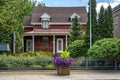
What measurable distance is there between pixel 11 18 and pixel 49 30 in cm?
2040

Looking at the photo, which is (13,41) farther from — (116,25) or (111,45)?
(111,45)

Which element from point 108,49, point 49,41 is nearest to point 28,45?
point 49,41

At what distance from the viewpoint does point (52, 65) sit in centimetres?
3288

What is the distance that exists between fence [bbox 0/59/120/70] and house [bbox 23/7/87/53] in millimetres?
30215

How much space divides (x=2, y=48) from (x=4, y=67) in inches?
316

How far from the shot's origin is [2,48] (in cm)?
4012

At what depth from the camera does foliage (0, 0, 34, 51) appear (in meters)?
35.9

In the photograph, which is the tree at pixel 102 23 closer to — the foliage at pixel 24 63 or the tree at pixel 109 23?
the tree at pixel 109 23

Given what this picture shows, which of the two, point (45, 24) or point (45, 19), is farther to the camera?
point (45, 19)

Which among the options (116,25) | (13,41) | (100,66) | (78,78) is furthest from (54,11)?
(78,78)

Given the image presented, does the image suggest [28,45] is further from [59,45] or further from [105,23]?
[105,23]

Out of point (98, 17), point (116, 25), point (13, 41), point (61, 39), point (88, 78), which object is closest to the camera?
point (88, 78)

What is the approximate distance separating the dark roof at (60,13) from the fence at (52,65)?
33459mm

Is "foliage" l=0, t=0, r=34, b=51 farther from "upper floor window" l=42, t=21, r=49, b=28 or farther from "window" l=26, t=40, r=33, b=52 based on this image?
"upper floor window" l=42, t=21, r=49, b=28
